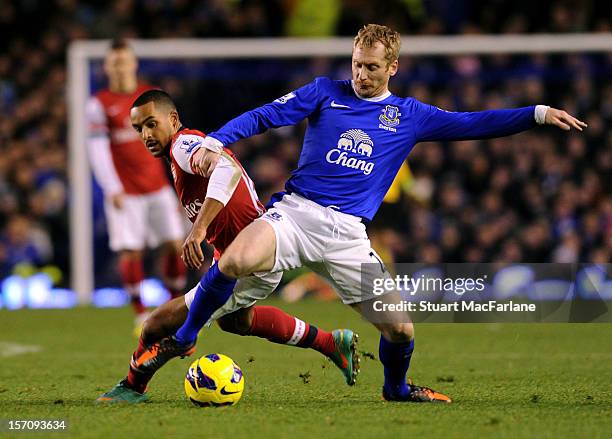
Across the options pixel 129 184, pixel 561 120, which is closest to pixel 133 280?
pixel 129 184

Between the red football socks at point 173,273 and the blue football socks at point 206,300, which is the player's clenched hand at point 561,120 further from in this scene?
the red football socks at point 173,273

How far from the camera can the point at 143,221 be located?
34.3 ft

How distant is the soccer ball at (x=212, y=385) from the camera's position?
19.1 ft

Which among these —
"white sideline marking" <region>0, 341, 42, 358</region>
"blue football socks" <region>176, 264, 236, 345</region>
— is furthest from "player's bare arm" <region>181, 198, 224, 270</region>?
"white sideline marking" <region>0, 341, 42, 358</region>

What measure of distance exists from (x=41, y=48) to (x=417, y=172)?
6.02 m

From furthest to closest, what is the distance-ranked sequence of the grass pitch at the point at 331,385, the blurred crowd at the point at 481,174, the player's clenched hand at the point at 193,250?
the blurred crowd at the point at 481,174 < the player's clenched hand at the point at 193,250 < the grass pitch at the point at 331,385

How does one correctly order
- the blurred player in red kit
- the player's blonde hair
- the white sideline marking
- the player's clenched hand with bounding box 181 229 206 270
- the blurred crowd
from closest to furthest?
the player's clenched hand with bounding box 181 229 206 270 → the player's blonde hair → the white sideline marking → the blurred player in red kit → the blurred crowd

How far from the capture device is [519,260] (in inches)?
480

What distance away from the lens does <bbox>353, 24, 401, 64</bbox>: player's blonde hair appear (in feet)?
19.5

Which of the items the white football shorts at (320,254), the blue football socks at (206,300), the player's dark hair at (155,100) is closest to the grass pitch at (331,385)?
the blue football socks at (206,300)

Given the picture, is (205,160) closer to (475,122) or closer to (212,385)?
(212,385)

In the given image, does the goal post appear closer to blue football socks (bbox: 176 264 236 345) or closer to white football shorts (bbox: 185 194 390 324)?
white football shorts (bbox: 185 194 390 324)

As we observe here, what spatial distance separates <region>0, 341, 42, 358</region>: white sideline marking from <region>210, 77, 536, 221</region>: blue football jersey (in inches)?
142

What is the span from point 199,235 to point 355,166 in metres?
1.02
